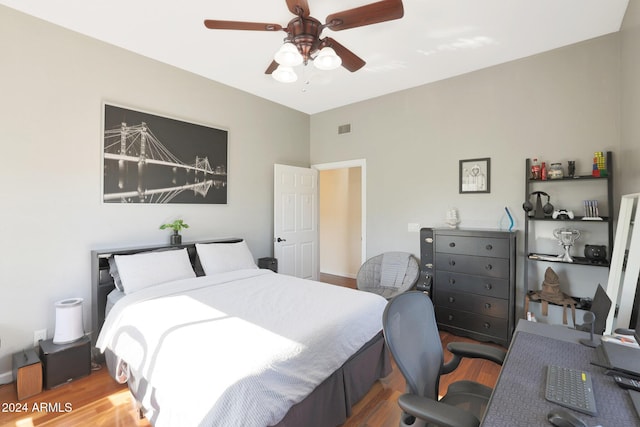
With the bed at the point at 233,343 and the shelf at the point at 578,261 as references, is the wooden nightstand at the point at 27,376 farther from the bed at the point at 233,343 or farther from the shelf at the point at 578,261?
the shelf at the point at 578,261

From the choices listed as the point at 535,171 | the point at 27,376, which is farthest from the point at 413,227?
the point at 27,376

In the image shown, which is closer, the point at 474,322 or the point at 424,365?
the point at 424,365

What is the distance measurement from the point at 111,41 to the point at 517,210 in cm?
446

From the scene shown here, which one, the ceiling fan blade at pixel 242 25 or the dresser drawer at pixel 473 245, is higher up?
the ceiling fan blade at pixel 242 25

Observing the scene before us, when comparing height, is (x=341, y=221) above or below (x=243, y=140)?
below

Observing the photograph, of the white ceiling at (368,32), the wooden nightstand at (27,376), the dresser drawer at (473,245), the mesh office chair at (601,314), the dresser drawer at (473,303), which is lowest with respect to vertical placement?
the wooden nightstand at (27,376)

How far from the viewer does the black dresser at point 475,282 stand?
2930 millimetres

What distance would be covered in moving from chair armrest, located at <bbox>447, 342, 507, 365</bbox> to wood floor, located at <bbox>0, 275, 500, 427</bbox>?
82 centimetres

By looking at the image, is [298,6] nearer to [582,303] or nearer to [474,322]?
[474,322]

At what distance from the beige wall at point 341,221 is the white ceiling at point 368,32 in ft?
8.13

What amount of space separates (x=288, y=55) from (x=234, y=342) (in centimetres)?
177

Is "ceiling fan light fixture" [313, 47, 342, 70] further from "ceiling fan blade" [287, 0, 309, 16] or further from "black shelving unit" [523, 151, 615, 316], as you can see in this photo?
"black shelving unit" [523, 151, 615, 316]

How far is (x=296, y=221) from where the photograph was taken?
15.0ft

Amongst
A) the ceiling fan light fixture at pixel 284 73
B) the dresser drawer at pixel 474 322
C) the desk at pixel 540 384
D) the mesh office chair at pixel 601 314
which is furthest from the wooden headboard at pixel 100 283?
the mesh office chair at pixel 601 314
